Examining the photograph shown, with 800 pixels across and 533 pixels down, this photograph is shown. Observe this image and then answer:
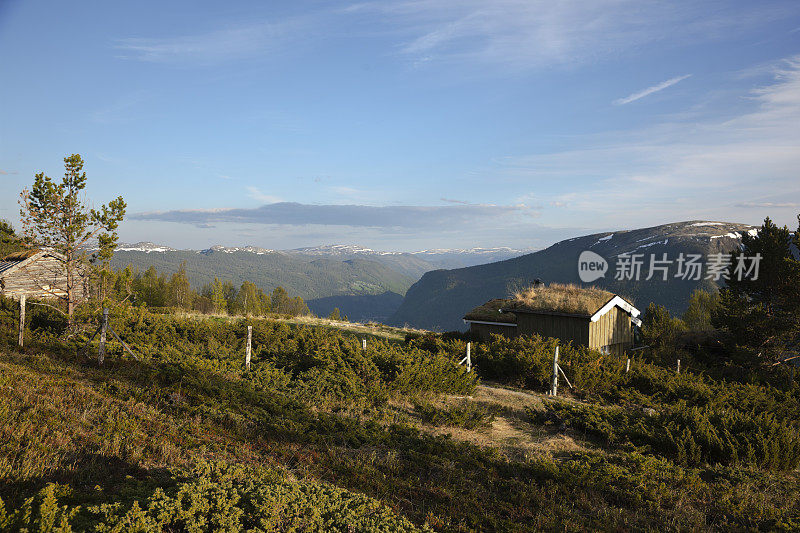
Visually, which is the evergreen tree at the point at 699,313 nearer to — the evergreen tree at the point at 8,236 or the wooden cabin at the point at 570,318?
the wooden cabin at the point at 570,318

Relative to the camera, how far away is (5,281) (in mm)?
26562

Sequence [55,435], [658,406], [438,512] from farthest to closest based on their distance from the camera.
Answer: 1. [658,406]
2. [55,435]
3. [438,512]

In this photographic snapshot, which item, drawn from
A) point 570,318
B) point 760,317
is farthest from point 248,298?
point 760,317

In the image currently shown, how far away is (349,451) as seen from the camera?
7.76 m

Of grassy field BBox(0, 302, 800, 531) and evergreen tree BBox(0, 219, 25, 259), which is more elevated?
evergreen tree BBox(0, 219, 25, 259)

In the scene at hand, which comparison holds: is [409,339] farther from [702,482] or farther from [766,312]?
[766,312]

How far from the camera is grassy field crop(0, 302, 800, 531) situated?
171 inches

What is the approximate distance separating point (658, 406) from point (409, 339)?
1417 centimetres

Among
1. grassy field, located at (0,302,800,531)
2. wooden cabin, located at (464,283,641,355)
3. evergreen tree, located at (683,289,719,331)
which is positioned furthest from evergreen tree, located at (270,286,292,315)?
grassy field, located at (0,302,800,531)

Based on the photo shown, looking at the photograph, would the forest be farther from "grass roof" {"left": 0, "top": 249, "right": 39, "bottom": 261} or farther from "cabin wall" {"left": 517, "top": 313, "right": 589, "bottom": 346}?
"grass roof" {"left": 0, "top": 249, "right": 39, "bottom": 261}

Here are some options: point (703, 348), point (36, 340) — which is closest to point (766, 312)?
point (703, 348)

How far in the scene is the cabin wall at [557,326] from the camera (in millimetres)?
22500

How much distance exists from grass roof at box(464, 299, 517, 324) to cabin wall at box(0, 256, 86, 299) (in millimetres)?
24877

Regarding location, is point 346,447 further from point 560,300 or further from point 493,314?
point 493,314
